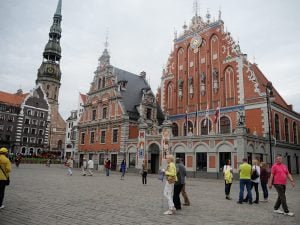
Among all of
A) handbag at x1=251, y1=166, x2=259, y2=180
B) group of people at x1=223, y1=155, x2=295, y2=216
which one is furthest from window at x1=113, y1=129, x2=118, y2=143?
handbag at x1=251, y1=166, x2=259, y2=180

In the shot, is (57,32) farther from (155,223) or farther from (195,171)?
(155,223)

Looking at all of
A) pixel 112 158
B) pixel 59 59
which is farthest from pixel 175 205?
pixel 59 59

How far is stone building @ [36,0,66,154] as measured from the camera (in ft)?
272

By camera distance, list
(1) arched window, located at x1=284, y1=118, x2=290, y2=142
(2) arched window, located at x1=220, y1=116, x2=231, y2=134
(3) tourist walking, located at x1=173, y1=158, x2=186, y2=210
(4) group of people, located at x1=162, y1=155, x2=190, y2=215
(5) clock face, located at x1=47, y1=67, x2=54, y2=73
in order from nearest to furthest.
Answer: (4) group of people, located at x1=162, y1=155, x2=190, y2=215 → (3) tourist walking, located at x1=173, y1=158, x2=186, y2=210 → (2) arched window, located at x1=220, y1=116, x2=231, y2=134 → (1) arched window, located at x1=284, y1=118, x2=290, y2=142 → (5) clock face, located at x1=47, y1=67, x2=54, y2=73

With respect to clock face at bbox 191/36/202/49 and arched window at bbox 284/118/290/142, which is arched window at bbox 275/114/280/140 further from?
clock face at bbox 191/36/202/49

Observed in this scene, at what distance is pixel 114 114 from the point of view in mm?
37188

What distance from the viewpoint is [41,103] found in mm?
67438

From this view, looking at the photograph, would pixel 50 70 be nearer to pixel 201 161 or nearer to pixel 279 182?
pixel 201 161

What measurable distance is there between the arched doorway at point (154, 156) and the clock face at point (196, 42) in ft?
48.7

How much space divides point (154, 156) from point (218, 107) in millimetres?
9782

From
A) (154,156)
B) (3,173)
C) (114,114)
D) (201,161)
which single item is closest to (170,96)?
(114,114)

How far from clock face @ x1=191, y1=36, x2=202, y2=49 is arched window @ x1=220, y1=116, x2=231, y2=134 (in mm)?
10934

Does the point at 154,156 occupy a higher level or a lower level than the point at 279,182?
higher

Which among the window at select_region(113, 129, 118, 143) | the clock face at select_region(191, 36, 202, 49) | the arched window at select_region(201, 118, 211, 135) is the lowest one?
the window at select_region(113, 129, 118, 143)
